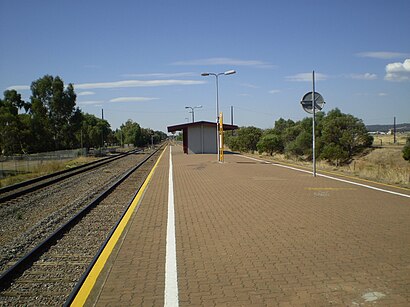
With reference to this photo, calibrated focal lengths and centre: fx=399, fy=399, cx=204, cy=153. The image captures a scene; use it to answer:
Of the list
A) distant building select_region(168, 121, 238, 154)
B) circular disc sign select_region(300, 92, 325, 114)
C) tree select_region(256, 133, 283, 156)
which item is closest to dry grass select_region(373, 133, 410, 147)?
tree select_region(256, 133, 283, 156)

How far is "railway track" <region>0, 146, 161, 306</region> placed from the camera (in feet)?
16.0

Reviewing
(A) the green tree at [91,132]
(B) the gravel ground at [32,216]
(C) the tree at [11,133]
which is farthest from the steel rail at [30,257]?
(A) the green tree at [91,132]

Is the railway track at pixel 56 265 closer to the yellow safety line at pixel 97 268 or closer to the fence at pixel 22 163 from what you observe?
the yellow safety line at pixel 97 268

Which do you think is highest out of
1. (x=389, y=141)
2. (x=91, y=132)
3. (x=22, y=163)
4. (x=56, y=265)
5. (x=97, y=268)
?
(x=91, y=132)

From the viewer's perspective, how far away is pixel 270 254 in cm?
570

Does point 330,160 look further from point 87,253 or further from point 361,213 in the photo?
point 87,253

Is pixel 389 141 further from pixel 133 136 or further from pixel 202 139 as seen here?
pixel 133 136

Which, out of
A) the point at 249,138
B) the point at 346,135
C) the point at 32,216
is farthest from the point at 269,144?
the point at 32,216

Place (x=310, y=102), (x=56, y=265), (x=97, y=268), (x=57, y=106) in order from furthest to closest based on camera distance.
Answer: (x=57, y=106) → (x=310, y=102) → (x=56, y=265) → (x=97, y=268)

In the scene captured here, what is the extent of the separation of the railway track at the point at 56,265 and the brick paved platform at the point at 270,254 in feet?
1.90

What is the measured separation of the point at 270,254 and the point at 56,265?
10.7 ft

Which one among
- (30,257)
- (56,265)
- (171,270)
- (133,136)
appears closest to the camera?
(171,270)

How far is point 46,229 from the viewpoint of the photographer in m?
9.17

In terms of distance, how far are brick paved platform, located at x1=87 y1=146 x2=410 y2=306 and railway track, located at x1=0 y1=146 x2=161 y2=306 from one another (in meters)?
0.58
